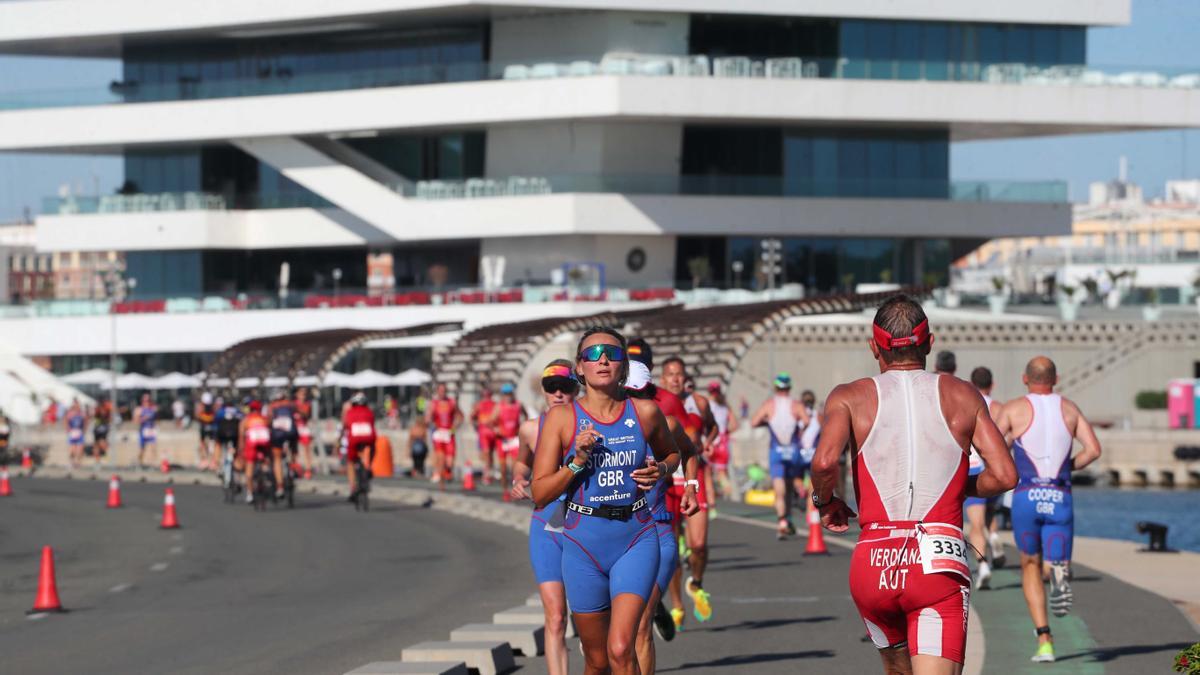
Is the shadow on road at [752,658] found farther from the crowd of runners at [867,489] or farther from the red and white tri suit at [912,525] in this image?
the red and white tri suit at [912,525]

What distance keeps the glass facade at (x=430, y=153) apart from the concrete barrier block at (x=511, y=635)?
65806 millimetres

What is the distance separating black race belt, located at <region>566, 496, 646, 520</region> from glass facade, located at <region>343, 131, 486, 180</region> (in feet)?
232

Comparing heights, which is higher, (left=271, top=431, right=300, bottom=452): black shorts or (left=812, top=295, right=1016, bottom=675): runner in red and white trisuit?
(left=812, top=295, right=1016, bottom=675): runner in red and white trisuit

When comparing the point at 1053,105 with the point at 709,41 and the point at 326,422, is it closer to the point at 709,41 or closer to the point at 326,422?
the point at 709,41

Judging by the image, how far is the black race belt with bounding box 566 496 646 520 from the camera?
9.63 metres

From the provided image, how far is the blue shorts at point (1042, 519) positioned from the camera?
1330 cm

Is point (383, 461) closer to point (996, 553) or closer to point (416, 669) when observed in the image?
point (996, 553)

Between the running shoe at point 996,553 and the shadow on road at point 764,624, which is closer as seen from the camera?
the shadow on road at point 764,624

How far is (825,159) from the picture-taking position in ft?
255

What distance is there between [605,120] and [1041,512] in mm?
62877

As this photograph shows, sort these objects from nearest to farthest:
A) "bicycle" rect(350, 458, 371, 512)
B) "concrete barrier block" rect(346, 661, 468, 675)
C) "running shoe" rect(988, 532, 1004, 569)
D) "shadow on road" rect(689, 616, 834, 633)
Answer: "concrete barrier block" rect(346, 661, 468, 675), "shadow on road" rect(689, 616, 834, 633), "running shoe" rect(988, 532, 1004, 569), "bicycle" rect(350, 458, 371, 512)

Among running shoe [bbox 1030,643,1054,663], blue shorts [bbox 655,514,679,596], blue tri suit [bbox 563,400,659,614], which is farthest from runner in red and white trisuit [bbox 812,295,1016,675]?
running shoe [bbox 1030,643,1054,663]

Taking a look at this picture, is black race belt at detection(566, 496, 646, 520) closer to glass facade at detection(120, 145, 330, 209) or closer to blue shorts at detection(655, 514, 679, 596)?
blue shorts at detection(655, 514, 679, 596)

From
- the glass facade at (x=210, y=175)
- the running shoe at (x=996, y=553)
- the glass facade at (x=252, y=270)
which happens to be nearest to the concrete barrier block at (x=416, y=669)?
the running shoe at (x=996, y=553)
